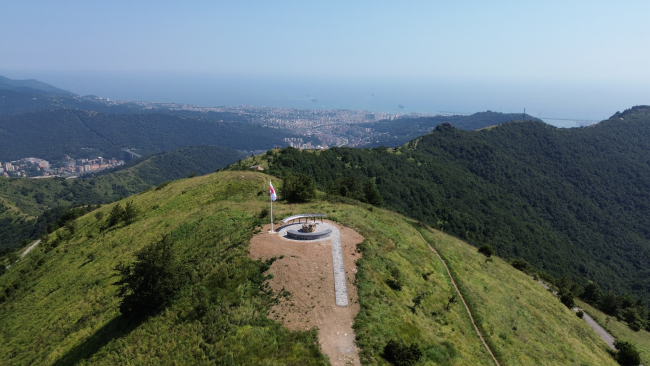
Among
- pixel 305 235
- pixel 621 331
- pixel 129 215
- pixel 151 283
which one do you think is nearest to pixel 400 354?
pixel 305 235

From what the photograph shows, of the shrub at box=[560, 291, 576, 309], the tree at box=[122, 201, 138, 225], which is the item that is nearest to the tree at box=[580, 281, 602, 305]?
the shrub at box=[560, 291, 576, 309]

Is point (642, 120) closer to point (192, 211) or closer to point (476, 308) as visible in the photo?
point (476, 308)

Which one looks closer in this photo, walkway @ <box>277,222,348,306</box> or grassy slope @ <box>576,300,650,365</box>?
walkway @ <box>277,222,348,306</box>

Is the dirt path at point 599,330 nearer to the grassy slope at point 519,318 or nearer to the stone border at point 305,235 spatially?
the grassy slope at point 519,318

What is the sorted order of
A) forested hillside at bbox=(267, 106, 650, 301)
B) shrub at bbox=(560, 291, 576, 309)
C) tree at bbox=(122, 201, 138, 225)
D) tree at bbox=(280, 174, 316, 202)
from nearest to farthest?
shrub at bbox=(560, 291, 576, 309), tree at bbox=(280, 174, 316, 202), tree at bbox=(122, 201, 138, 225), forested hillside at bbox=(267, 106, 650, 301)

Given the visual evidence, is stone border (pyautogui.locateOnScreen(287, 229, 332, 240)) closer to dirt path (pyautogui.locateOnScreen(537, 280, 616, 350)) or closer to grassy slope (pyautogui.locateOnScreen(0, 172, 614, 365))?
grassy slope (pyautogui.locateOnScreen(0, 172, 614, 365))
